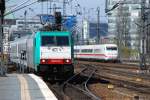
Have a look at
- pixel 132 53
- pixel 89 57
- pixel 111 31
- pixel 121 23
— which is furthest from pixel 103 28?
pixel 89 57

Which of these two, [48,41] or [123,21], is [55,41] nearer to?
[48,41]

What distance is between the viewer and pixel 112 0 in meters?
62.3

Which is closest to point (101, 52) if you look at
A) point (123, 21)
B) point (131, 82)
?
point (123, 21)

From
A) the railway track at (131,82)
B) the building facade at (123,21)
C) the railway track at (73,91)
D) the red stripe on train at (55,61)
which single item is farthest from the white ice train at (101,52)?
the red stripe on train at (55,61)

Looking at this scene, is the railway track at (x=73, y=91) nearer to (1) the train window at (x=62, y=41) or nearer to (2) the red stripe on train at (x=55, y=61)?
(2) the red stripe on train at (x=55, y=61)

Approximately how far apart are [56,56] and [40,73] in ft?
4.72

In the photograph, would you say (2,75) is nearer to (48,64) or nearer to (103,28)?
(48,64)

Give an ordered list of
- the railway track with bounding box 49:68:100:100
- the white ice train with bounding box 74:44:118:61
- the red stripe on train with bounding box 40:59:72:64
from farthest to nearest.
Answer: the white ice train with bounding box 74:44:118:61
the red stripe on train with bounding box 40:59:72:64
the railway track with bounding box 49:68:100:100

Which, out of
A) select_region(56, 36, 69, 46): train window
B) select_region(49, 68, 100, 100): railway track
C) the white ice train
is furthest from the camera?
the white ice train

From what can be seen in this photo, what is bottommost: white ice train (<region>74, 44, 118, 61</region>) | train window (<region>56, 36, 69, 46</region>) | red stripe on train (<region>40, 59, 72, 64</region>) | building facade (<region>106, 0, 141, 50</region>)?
white ice train (<region>74, 44, 118, 61</region>)

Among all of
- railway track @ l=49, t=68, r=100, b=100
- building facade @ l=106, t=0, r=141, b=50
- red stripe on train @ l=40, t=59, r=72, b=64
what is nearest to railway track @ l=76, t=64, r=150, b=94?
railway track @ l=49, t=68, r=100, b=100

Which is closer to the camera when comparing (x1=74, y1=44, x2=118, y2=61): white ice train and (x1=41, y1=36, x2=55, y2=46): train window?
(x1=41, y1=36, x2=55, y2=46): train window

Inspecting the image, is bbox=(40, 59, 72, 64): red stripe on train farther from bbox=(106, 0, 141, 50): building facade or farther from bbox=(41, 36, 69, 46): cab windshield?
bbox=(106, 0, 141, 50): building facade

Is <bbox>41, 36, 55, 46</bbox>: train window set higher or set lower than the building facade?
lower
